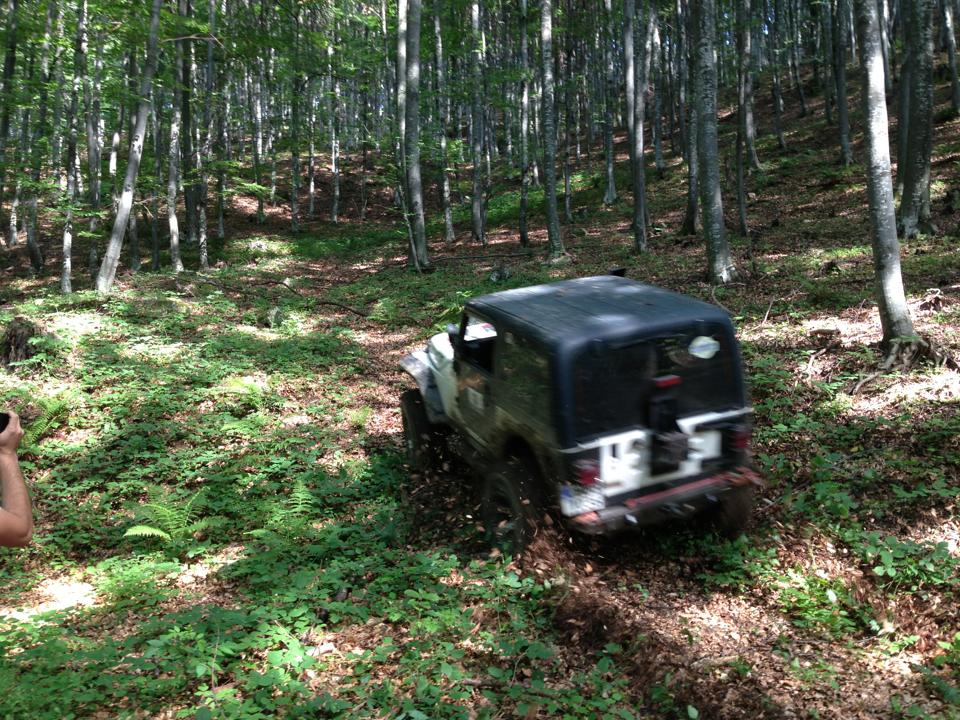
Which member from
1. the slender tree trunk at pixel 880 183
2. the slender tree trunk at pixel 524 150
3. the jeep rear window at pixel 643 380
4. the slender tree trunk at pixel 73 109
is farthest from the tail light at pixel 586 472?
the slender tree trunk at pixel 524 150

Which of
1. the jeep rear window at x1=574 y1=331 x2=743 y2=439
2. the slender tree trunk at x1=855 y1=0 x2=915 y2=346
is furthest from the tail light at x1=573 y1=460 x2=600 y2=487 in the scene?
the slender tree trunk at x1=855 y1=0 x2=915 y2=346

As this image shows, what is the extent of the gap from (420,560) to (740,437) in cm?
270

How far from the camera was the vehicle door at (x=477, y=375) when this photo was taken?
5.55m

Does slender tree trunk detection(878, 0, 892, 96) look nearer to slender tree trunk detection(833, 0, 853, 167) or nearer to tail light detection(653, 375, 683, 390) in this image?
slender tree trunk detection(833, 0, 853, 167)

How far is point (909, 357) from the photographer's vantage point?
287 inches

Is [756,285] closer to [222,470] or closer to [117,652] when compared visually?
[222,470]

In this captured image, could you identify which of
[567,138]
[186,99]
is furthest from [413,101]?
[567,138]

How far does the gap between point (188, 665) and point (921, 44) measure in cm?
1711

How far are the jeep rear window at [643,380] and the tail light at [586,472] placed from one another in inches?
7.7

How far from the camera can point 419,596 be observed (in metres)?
4.49

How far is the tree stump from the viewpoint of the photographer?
9.96m

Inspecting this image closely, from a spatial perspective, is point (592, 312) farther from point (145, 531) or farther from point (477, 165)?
point (477, 165)

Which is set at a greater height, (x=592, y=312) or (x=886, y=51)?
(x=886, y=51)

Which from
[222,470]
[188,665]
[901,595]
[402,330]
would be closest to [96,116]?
[402,330]
